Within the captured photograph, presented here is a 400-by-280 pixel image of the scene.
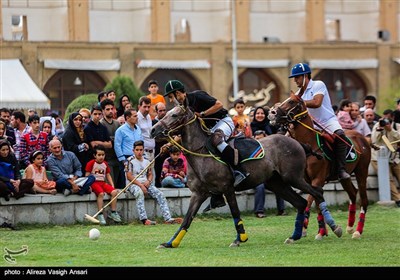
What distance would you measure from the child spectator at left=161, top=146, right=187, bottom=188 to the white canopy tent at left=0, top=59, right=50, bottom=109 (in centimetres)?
2573

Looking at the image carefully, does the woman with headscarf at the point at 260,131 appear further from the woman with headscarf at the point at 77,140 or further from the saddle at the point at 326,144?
the saddle at the point at 326,144

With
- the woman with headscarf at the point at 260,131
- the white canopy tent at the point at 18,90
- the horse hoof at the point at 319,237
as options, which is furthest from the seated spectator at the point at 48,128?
the white canopy tent at the point at 18,90

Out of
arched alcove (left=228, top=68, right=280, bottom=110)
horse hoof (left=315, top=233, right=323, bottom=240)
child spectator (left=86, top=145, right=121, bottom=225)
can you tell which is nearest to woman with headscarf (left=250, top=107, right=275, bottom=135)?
child spectator (left=86, top=145, right=121, bottom=225)

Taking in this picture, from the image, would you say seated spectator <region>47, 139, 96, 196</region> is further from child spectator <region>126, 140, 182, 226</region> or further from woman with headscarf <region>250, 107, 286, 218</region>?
woman with headscarf <region>250, 107, 286, 218</region>

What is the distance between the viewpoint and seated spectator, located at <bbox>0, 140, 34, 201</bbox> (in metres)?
24.5

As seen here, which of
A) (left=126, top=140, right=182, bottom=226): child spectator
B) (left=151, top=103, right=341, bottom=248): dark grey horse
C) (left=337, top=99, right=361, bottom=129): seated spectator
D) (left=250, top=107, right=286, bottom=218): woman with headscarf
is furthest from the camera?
(left=337, top=99, right=361, bottom=129): seated spectator

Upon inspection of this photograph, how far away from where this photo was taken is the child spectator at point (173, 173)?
27.3 metres

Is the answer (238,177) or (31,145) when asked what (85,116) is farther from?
(238,177)

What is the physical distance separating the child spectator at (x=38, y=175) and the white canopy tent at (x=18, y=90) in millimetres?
27278

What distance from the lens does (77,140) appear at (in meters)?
26.6

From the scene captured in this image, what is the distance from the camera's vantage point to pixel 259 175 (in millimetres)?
21688
